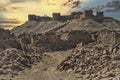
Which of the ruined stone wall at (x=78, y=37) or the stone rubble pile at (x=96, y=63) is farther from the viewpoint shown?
the ruined stone wall at (x=78, y=37)

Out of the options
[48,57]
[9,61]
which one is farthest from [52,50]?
[9,61]

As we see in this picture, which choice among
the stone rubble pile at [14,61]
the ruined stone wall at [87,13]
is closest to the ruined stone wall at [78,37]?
the stone rubble pile at [14,61]

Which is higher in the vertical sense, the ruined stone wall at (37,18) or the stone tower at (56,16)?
the stone tower at (56,16)

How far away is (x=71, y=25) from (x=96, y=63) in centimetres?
4909

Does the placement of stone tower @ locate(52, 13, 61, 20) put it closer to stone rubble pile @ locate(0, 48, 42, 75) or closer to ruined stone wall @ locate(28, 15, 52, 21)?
ruined stone wall @ locate(28, 15, 52, 21)

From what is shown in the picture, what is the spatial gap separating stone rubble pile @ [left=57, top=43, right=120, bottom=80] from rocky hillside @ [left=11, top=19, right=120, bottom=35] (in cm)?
3809

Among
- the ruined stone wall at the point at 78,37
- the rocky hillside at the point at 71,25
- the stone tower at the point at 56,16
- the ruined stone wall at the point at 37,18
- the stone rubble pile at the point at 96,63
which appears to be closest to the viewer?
the stone rubble pile at the point at 96,63

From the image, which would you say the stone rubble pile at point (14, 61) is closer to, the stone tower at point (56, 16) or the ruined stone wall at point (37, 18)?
the stone tower at point (56, 16)

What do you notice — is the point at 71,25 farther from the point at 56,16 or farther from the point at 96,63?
the point at 96,63

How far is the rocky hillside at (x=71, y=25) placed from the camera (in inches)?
3047

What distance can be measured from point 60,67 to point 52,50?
17321mm

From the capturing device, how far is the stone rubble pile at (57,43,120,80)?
1177 inches

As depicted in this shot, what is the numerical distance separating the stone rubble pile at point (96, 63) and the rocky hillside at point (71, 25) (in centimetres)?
3809

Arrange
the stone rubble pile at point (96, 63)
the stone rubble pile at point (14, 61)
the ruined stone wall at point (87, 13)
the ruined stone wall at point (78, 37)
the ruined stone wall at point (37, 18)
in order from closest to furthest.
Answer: the stone rubble pile at point (96, 63), the stone rubble pile at point (14, 61), the ruined stone wall at point (78, 37), the ruined stone wall at point (87, 13), the ruined stone wall at point (37, 18)
